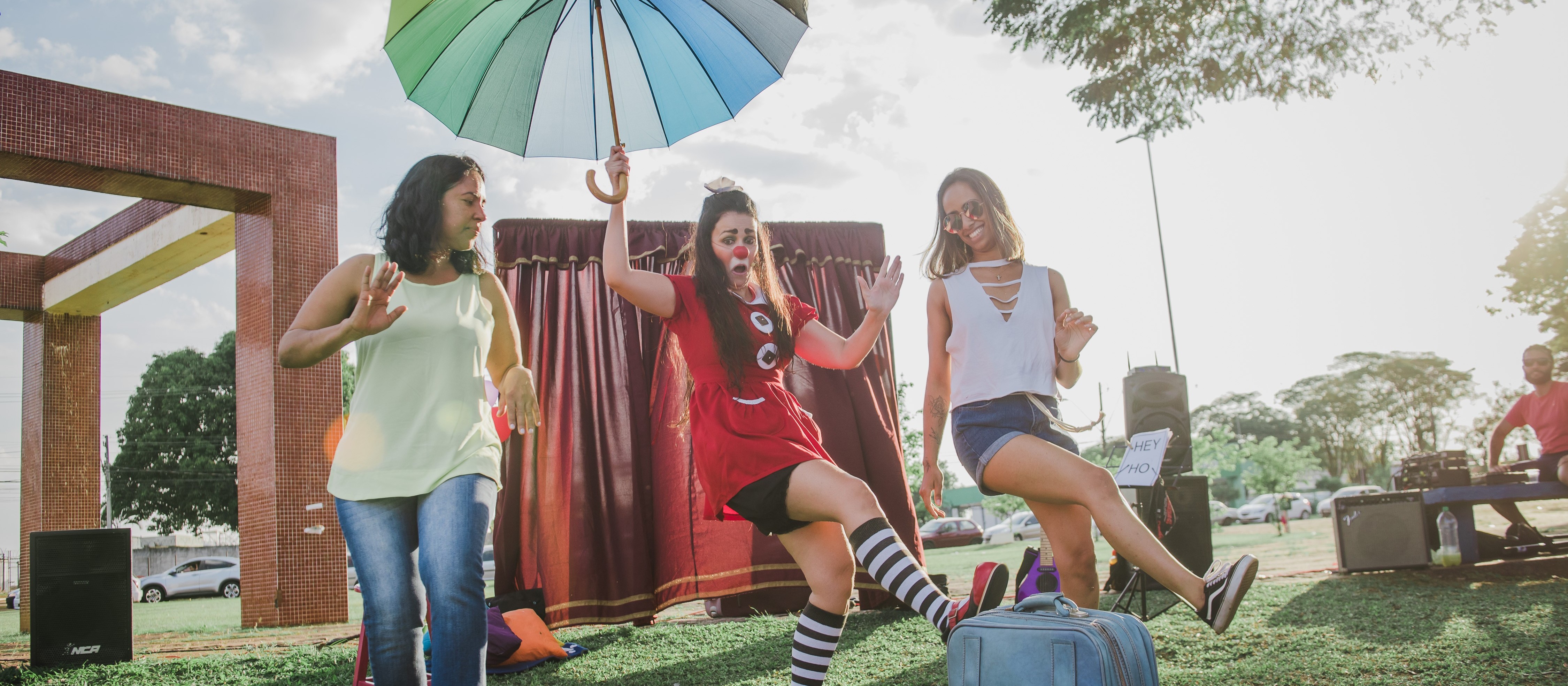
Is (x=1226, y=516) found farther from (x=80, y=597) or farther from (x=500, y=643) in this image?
(x=80, y=597)

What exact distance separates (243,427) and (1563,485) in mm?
12438

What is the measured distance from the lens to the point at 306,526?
367 inches

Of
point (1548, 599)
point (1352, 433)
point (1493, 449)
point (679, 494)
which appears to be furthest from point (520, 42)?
point (1352, 433)

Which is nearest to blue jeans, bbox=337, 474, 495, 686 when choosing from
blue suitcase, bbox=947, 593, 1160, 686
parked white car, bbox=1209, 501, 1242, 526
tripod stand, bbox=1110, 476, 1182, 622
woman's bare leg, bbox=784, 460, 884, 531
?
woman's bare leg, bbox=784, 460, 884, 531

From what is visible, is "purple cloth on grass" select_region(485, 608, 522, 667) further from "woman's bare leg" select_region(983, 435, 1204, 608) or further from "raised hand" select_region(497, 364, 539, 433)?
"woman's bare leg" select_region(983, 435, 1204, 608)

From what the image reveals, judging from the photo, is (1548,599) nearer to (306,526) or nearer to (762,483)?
(762,483)

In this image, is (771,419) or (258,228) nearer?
(771,419)

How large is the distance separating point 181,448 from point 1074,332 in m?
34.9

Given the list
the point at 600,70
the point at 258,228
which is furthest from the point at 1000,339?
the point at 258,228

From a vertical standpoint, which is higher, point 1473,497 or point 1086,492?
point 1086,492

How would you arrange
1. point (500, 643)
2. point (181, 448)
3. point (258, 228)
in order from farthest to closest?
point (181, 448) < point (258, 228) < point (500, 643)

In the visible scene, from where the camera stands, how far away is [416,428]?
2141 mm

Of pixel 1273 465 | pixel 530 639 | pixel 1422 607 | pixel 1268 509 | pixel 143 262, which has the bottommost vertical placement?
pixel 1268 509

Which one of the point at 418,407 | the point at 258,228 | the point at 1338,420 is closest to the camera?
the point at 418,407
